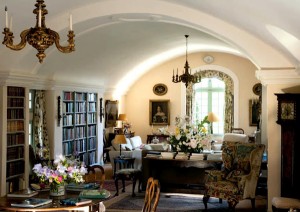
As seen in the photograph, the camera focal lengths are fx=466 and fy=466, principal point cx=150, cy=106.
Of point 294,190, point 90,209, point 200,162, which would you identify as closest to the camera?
point 90,209

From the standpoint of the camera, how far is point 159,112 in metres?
16.5

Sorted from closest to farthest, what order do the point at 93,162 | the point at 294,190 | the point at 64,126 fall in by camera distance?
the point at 294,190 → the point at 64,126 → the point at 93,162

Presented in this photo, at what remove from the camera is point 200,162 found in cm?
846

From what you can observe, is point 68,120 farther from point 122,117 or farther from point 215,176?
point 215,176

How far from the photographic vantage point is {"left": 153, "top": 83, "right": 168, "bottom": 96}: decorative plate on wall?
16.5 meters

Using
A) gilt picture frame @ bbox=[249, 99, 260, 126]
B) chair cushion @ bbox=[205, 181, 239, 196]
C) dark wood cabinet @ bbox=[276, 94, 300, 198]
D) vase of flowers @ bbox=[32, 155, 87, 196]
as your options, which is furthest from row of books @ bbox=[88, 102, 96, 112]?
vase of flowers @ bbox=[32, 155, 87, 196]

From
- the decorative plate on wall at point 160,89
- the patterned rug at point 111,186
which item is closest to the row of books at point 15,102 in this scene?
the patterned rug at point 111,186

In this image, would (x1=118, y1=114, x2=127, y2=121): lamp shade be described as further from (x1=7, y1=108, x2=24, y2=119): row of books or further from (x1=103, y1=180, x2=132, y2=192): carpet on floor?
(x1=7, y1=108, x2=24, y2=119): row of books

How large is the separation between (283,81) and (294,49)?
124 cm

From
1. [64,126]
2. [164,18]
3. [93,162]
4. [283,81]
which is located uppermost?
[164,18]

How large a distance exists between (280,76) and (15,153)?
4986 millimetres

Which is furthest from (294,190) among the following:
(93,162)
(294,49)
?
(93,162)

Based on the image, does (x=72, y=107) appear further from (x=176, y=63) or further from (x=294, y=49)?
(x=294, y=49)

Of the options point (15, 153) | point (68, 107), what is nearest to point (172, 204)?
point (15, 153)
